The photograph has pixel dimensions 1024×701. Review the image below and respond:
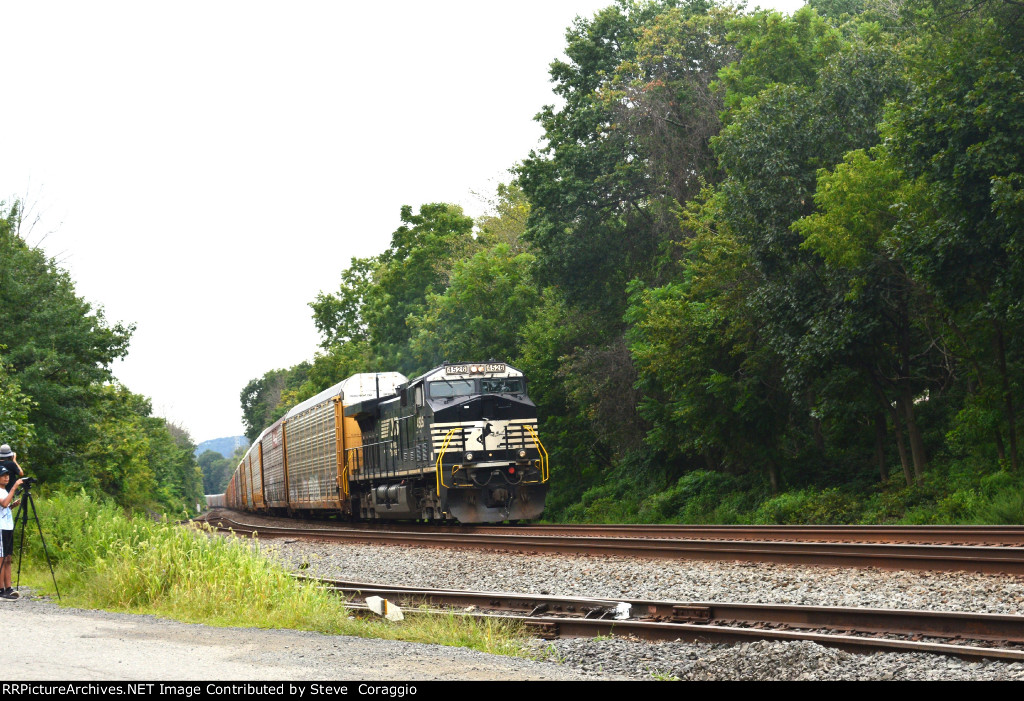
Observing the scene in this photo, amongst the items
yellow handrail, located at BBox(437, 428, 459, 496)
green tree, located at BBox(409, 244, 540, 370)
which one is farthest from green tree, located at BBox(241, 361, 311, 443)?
yellow handrail, located at BBox(437, 428, 459, 496)

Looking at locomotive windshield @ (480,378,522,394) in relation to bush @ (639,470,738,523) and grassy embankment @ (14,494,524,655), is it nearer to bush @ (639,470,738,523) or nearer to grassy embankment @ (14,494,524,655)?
bush @ (639,470,738,523)

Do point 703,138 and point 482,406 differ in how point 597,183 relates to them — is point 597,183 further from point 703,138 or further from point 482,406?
point 482,406

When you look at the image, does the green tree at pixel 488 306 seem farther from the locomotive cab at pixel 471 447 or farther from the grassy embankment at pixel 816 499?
the locomotive cab at pixel 471 447

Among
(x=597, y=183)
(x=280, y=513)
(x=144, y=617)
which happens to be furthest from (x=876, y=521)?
(x=280, y=513)

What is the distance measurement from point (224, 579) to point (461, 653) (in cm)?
404

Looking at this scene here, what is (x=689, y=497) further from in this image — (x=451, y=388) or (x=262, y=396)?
(x=262, y=396)

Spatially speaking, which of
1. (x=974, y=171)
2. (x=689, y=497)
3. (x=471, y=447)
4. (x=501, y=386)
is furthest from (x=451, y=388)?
(x=974, y=171)

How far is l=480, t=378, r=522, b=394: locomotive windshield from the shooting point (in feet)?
80.7

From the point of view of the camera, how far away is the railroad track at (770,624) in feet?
25.7

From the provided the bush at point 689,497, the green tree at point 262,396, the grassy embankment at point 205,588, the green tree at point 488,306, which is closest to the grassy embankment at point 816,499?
the bush at point 689,497

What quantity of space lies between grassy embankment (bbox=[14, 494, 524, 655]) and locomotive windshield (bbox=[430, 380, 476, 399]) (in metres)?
9.46

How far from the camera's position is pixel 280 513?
149 feet

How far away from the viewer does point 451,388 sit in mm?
24172

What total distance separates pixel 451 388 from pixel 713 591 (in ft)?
43.5
